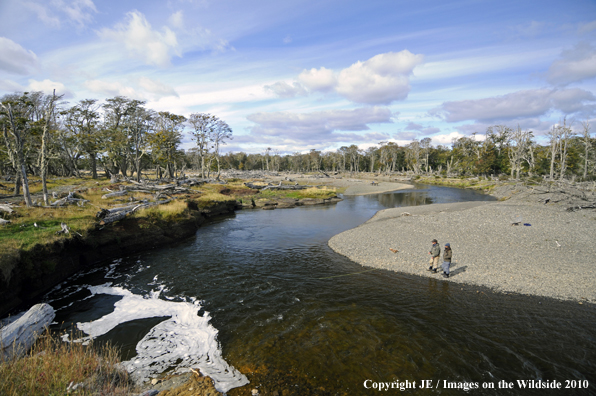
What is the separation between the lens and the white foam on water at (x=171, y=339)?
28.4ft

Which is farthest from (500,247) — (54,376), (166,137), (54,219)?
(166,137)

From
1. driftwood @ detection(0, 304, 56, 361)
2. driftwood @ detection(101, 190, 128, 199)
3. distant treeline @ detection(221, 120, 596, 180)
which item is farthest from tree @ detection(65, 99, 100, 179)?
distant treeline @ detection(221, 120, 596, 180)

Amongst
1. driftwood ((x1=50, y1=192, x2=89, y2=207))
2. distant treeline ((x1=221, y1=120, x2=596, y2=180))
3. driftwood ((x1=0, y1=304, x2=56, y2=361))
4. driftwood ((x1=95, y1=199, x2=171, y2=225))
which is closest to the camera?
driftwood ((x1=0, y1=304, x2=56, y2=361))

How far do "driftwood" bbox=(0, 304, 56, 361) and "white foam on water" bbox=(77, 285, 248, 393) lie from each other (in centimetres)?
163

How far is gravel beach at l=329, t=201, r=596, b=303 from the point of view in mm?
14453

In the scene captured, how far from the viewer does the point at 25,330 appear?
8828 millimetres

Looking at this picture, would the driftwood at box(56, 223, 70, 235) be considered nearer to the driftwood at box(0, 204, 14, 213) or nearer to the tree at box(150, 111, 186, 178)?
the driftwood at box(0, 204, 14, 213)

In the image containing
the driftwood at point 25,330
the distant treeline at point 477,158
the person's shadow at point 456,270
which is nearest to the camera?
the driftwood at point 25,330

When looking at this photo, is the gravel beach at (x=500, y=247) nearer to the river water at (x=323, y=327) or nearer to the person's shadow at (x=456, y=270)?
the person's shadow at (x=456, y=270)

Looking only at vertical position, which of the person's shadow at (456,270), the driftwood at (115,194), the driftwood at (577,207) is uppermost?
the driftwood at (115,194)

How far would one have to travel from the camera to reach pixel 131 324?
11602 millimetres

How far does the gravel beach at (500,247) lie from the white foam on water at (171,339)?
39.3ft

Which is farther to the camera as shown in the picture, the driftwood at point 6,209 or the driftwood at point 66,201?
the driftwood at point 66,201

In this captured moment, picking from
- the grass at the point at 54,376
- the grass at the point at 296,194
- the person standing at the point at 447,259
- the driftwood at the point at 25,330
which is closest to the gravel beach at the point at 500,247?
the person standing at the point at 447,259
